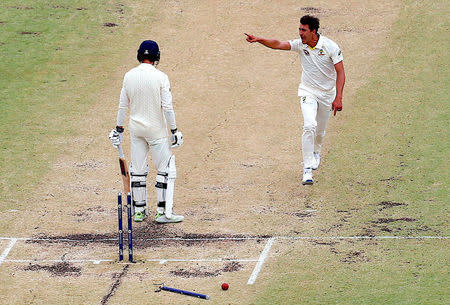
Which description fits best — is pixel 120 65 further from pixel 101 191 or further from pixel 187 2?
pixel 101 191

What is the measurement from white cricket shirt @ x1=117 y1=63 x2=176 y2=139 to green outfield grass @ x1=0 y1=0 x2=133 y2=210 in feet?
7.57

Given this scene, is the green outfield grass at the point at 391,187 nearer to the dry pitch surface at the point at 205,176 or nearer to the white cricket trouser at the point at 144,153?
the dry pitch surface at the point at 205,176

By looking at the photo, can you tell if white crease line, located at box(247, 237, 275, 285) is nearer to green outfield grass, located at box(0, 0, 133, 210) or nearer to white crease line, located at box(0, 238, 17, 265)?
Answer: white crease line, located at box(0, 238, 17, 265)

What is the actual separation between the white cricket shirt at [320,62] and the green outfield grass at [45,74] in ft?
14.1

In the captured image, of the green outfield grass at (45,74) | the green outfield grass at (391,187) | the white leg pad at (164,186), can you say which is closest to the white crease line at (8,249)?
the green outfield grass at (45,74)

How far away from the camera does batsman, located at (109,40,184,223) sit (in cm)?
1145

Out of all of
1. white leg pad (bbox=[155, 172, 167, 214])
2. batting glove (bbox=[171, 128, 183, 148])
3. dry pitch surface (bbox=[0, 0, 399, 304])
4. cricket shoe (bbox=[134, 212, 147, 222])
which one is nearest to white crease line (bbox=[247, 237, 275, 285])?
dry pitch surface (bbox=[0, 0, 399, 304])

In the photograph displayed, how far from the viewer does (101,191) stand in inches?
513

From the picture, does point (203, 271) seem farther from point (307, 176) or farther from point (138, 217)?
point (307, 176)

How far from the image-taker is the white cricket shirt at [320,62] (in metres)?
12.8

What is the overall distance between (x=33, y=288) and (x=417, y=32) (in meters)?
11.2

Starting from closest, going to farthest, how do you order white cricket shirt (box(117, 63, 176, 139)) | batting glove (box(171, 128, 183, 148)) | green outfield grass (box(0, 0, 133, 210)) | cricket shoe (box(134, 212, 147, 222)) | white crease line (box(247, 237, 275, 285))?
white crease line (box(247, 237, 275, 285)) → white cricket shirt (box(117, 63, 176, 139)) → batting glove (box(171, 128, 183, 148)) → cricket shoe (box(134, 212, 147, 222)) → green outfield grass (box(0, 0, 133, 210))

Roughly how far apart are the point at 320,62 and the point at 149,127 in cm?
288

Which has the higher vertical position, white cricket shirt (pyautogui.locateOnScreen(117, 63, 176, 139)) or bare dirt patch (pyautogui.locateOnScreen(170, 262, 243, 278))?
white cricket shirt (pyautogui.locateOnScreen(117, 63, 176, 139))
